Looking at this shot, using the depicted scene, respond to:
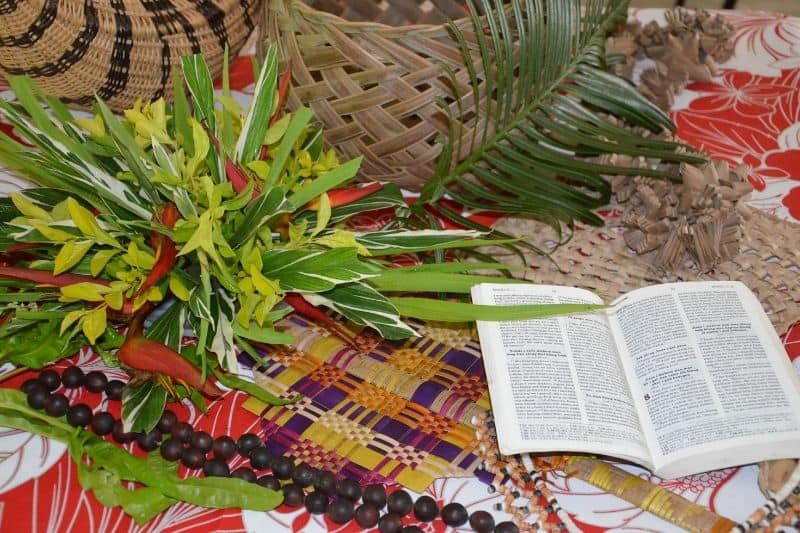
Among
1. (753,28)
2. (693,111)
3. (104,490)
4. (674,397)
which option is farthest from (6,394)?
(753,28)

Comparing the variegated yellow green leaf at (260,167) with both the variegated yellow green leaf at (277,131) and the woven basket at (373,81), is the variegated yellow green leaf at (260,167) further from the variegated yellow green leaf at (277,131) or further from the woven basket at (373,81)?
the woven basket at (373,81)

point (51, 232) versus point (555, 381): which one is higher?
point (51, 232)

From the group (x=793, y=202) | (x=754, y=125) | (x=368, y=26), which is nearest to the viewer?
(x=368, y=26)

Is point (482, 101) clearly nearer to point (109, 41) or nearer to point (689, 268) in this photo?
point (689, 268)

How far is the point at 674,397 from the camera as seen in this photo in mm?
634

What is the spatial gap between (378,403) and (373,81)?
308mm

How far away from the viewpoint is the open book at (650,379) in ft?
1.98

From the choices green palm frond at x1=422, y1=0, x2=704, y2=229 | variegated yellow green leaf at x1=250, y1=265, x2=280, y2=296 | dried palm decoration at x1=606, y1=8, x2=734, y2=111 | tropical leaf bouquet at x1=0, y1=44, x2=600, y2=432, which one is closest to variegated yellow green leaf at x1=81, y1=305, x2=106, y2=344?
tropical leaf bouquet at x1=0, y1=44, x2=600, y2=432

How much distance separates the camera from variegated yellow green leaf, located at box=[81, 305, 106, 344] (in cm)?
61

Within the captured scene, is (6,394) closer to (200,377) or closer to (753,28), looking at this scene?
(200,377)

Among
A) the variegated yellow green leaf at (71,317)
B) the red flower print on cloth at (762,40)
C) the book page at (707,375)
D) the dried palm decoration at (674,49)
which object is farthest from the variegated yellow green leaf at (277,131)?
the red flower print on cloth at (762,40)

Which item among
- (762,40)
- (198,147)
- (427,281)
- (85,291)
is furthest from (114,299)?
(762,40)

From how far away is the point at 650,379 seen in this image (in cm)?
65

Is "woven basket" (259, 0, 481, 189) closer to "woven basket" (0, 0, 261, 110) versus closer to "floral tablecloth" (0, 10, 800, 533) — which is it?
"woven basket" (0, 0, 261, 110)
